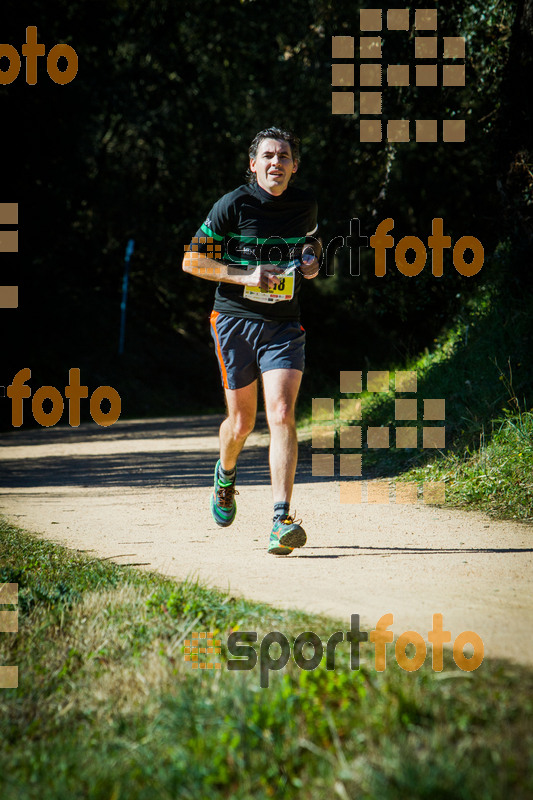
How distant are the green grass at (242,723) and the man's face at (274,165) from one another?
257 cm

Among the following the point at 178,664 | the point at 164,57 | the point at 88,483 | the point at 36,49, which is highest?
the point at 164,57

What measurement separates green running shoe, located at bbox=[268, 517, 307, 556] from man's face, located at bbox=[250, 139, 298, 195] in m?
1.93

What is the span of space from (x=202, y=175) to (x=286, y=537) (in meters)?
21.6

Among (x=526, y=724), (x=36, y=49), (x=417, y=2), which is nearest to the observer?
(x=526, y=724)

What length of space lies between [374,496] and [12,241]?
1548cm

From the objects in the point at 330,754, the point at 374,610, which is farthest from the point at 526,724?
the point at 374,610

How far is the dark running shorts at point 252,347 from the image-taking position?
4844 mm

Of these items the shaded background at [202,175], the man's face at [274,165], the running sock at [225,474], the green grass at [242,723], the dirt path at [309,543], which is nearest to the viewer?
the green grass at [242,723]

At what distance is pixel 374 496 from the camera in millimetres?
6812

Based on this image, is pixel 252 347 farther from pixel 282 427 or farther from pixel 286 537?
pixel 286 537

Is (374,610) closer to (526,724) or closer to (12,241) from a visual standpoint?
(526,724)

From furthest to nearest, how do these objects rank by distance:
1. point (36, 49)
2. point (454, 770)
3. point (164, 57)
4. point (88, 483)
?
point (164, 57), point (36, 49), point (88, 483), point (454, 770)

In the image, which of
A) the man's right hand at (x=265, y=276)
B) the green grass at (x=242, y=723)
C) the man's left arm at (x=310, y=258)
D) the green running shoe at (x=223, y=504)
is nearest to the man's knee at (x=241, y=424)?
the green running shoe at (x=223, y=504)

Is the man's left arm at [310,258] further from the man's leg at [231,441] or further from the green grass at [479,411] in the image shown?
the green grass at [479,411]
